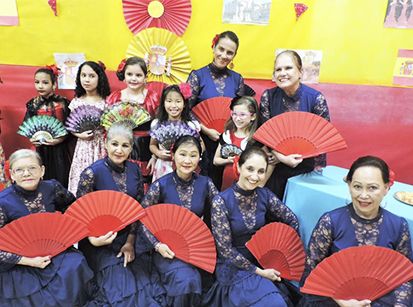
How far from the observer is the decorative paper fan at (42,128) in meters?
2.92

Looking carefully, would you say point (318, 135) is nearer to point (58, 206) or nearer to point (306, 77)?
point (306, 77)

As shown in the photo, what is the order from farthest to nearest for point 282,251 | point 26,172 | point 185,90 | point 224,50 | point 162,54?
point 162,54 < point 224,50 < point 185,90 < point 282,251 < point 26,172

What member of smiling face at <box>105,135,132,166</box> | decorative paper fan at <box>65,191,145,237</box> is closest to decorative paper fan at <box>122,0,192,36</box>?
smiling face at <box>105,135,132,166</box>

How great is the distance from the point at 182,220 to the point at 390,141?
250 cm

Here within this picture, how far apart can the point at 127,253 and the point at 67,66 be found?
2.13 metres

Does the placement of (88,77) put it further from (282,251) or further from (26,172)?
(282,251)

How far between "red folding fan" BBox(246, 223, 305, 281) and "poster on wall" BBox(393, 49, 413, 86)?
215 centimetres

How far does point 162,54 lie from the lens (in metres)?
→ 3.41

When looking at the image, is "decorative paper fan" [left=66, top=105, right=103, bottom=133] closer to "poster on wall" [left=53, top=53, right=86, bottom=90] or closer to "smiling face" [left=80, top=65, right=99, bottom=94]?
"smiling face" [left=80, top=65, right=99, bottom=94]

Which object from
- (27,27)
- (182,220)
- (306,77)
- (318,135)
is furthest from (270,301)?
(27,27)

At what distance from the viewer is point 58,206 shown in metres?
2.28

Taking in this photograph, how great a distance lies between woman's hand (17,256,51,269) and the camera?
1947 mm

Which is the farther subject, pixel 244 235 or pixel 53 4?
pixel 53 4

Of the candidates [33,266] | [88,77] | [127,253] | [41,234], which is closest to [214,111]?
[88,77]
